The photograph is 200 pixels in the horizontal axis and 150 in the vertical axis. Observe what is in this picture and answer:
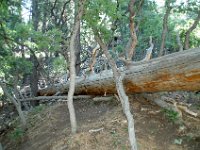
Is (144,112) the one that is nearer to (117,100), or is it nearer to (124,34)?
(117,100)

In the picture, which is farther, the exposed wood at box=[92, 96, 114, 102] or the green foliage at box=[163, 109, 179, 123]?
the exposed wood at box=[92, 96, 114, 102]

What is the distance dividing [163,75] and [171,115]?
96 cm

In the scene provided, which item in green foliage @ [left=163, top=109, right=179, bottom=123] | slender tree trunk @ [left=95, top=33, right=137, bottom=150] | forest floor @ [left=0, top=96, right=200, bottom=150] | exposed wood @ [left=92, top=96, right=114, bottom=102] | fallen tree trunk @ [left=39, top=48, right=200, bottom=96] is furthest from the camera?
exposed wood @ [left=92, top=96, right=114, bottom=102]

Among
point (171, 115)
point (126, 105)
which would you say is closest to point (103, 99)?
point (171, 115)

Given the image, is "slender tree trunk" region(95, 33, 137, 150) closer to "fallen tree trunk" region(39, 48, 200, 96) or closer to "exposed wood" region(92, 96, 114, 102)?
"fallen tree trunk" region(39, 48, 200, 96)

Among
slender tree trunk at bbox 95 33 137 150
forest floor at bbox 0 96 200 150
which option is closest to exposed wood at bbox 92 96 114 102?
forest floor at bbox 0 96 200 150

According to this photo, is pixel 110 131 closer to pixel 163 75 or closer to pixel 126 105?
pixel 126 105

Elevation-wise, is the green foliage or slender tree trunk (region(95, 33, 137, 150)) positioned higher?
slender tree trunk (region(95, 33, 137, 150))

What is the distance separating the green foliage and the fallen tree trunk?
55 cm

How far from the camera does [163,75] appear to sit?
18.7 feet

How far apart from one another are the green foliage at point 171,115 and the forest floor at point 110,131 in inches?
1.0

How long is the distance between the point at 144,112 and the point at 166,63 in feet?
4.46

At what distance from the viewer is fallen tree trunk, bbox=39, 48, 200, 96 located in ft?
17.3

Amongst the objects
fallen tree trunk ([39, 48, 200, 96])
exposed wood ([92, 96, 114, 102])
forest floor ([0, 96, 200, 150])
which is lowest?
forest floor ([0, 96, 200, 150])
